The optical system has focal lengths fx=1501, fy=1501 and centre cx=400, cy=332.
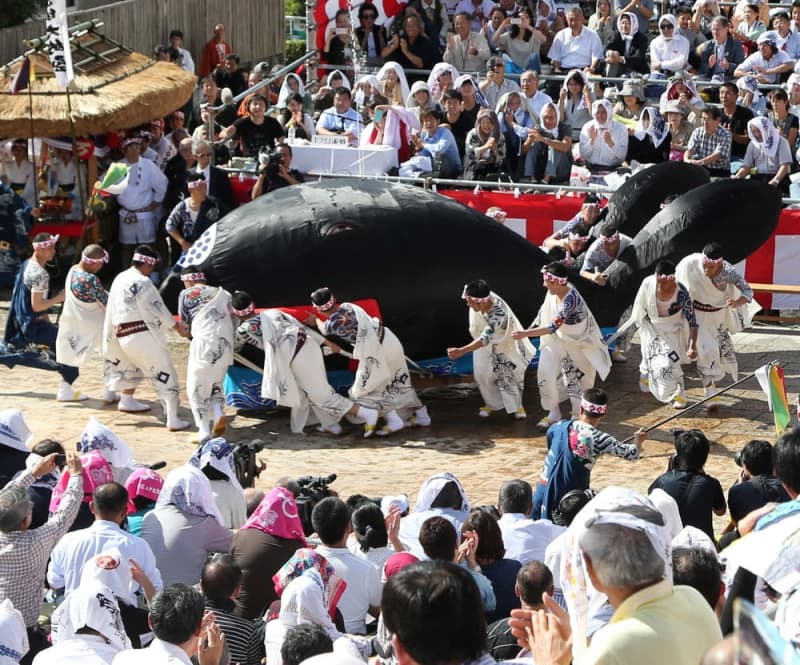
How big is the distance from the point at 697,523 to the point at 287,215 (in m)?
5.39

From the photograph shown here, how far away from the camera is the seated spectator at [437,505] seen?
23.7 ft

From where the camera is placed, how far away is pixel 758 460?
7.32 meters

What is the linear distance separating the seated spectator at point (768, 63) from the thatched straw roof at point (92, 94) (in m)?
6.12

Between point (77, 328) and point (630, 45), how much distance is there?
26.6ft

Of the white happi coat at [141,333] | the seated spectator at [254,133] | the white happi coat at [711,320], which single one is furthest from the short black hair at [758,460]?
the seated spectator at [254,133]

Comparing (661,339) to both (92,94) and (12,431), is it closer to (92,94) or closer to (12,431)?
(12,431)

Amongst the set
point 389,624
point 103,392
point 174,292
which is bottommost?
point 103,392

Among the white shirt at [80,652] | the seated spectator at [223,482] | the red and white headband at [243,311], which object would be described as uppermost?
the white shirt at [80,652]

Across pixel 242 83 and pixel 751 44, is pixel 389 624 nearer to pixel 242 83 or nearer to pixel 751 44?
pixel 751 44

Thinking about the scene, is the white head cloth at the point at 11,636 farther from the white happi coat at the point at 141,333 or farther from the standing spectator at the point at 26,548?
the white happi coat at the point at 141,333

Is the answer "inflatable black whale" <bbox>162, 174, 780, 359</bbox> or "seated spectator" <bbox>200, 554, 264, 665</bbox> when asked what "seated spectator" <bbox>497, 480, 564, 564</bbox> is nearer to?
"seated spectator" <bbox>200, 554, 264, 665</bbox>

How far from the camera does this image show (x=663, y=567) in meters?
3.82

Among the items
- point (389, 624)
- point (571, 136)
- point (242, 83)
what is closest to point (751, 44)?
point (571, 136)

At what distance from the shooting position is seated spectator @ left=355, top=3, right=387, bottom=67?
58.4 ft
